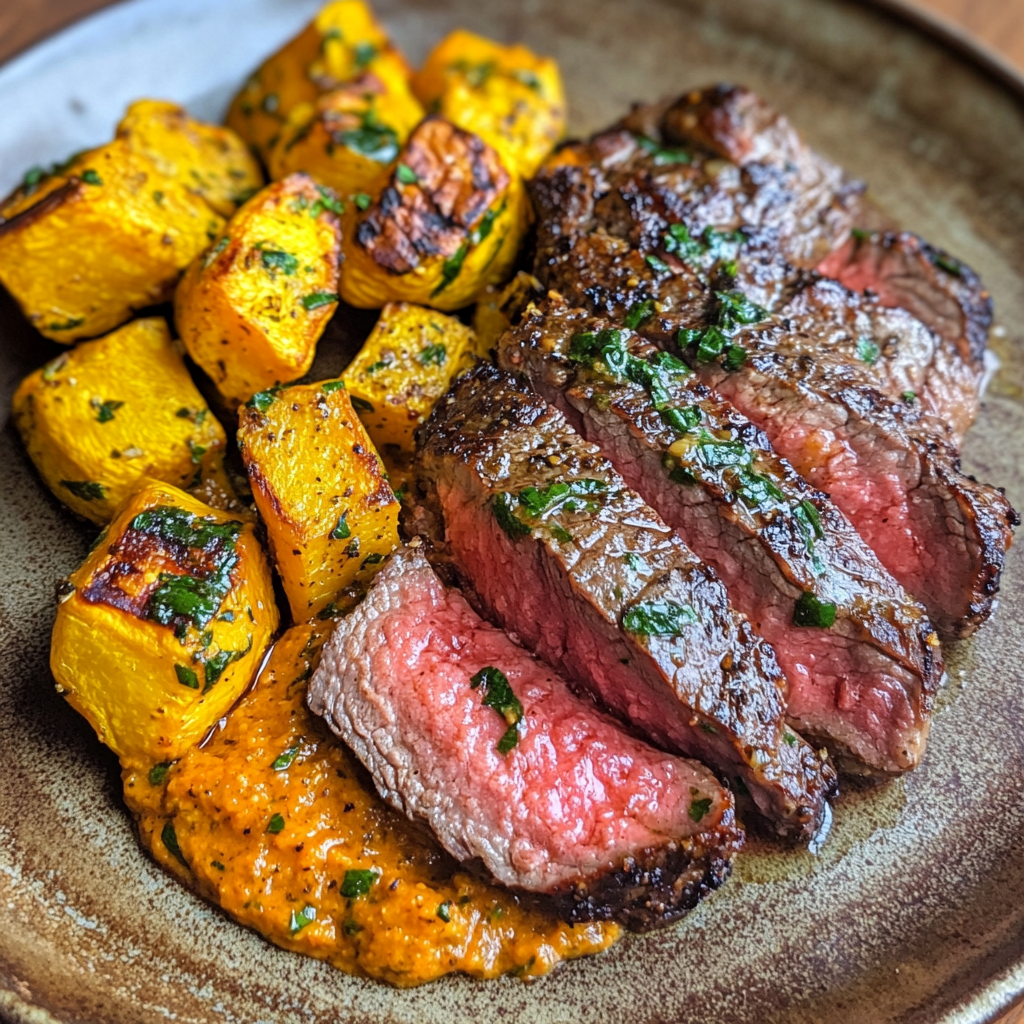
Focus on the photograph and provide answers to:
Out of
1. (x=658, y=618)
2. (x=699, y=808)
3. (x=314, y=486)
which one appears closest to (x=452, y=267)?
(x=314, y=486)

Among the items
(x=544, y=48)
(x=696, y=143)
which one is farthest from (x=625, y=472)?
(x=544, y=48)

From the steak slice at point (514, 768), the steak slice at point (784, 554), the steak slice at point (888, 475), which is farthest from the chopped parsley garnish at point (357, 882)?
the steak slice at point (888, 475)

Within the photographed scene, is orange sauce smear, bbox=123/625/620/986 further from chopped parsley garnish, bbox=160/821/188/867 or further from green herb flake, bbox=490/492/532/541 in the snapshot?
green herb flake, bbox=490/492/532/541

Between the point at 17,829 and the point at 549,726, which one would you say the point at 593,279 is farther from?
the point at 17,829

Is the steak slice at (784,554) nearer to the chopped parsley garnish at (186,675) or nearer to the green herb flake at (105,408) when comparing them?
the chopped parsley garnish at (186,675)

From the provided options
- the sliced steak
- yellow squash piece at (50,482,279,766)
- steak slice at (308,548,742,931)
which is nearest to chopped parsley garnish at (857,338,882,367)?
the sliced steak
